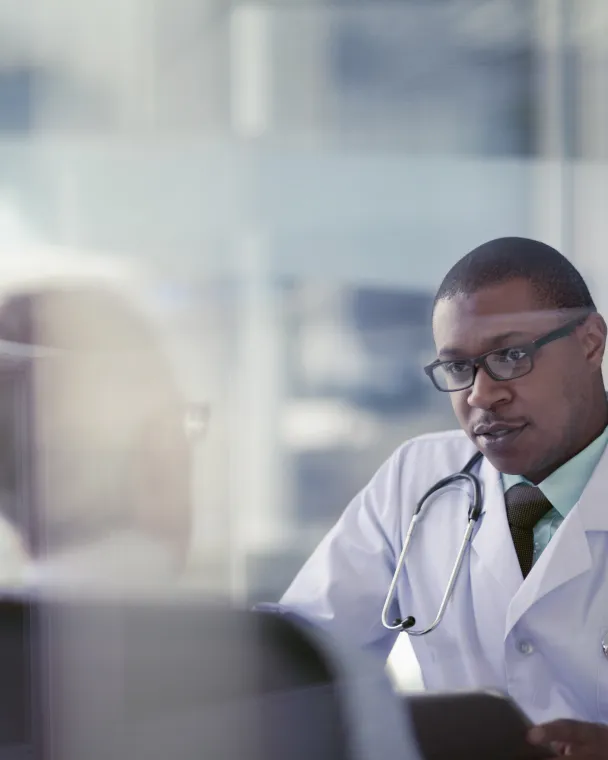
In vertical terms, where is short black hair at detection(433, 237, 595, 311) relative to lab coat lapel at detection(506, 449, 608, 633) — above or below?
above

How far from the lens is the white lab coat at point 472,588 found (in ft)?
3.69

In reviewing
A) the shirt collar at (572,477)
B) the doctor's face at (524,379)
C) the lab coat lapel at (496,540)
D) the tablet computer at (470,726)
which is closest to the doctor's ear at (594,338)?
the doctor's face at (524,379)

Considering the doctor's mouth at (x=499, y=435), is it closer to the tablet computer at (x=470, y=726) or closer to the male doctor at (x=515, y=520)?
the male doctor at (x=515, y=520)

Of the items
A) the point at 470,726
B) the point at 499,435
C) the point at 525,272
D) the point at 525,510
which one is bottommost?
the point at 470,726

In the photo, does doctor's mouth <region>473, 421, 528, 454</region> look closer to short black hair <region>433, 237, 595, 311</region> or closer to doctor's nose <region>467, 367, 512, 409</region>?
doctor's nose <region>467, 367, 512, 409</region>

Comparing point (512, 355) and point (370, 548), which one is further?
point (370, 548)

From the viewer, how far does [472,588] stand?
3.89ft

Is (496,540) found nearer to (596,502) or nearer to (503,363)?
(596,502)

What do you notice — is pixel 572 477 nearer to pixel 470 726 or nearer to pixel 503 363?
pixel 503 363

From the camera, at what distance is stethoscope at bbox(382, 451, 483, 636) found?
118cm

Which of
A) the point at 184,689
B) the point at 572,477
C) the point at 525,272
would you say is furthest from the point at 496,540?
the point at 184,689

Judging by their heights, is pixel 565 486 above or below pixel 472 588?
above

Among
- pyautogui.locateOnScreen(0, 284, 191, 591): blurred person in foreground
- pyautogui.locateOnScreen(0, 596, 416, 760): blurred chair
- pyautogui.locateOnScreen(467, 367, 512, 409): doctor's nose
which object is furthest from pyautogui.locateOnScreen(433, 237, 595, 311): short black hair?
pyautogui.locateOnScreen(0, 596, 416, 760): blurred chair

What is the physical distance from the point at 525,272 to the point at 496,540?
0.40 m
